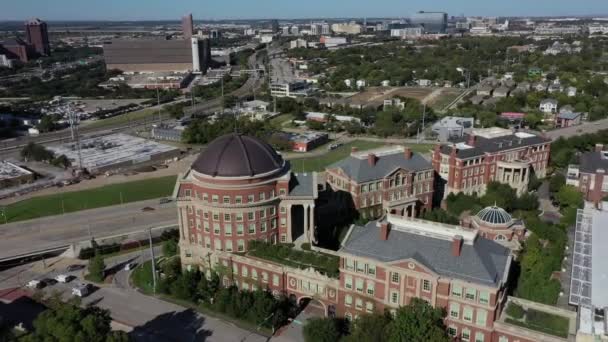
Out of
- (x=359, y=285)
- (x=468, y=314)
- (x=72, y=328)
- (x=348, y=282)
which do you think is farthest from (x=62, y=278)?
(x=468, y=314)

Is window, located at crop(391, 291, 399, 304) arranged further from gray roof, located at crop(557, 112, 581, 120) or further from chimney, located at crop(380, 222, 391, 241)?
gray roof, located at crop(557, 112, 581, 120)

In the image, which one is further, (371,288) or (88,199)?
(88,199)

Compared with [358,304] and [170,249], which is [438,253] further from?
[170,249]

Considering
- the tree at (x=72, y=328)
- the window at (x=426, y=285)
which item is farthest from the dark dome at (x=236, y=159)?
the window at (x=426, y=285)

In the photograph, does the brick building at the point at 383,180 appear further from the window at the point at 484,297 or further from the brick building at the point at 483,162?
the window at the point at 484,297

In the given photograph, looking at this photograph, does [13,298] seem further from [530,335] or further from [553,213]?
[553,213]

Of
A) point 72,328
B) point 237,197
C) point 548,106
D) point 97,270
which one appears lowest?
point 97,270
